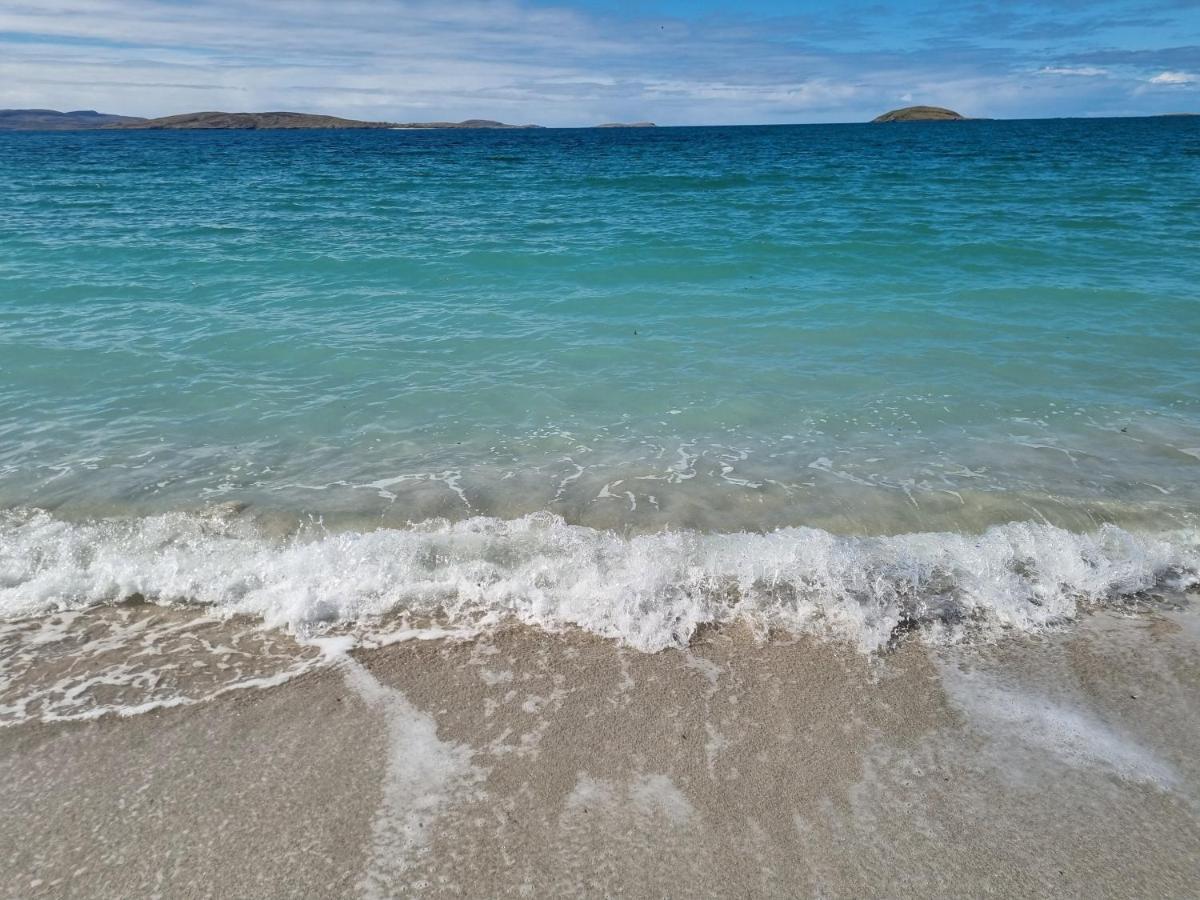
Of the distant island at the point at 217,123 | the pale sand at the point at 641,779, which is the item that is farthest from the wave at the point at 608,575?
the distant island at the point at 217,123

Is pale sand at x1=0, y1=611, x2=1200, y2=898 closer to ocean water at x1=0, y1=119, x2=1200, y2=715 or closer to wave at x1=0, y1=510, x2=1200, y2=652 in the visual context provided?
wave at x1=0, y1=510, x2=1200, y2=652

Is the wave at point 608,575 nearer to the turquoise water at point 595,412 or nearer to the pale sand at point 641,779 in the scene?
the turquoise water at point 595,412

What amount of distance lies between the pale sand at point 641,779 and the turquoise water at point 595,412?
615 mm

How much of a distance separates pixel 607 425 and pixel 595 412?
370 millimetres

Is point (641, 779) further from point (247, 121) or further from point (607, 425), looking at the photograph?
point (247, 121)

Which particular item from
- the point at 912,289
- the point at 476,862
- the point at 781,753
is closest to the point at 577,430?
the point at 781,753

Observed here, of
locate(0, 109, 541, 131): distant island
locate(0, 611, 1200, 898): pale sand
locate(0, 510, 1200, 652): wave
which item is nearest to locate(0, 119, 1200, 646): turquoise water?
locate(0, 510, 1200, 652): wave

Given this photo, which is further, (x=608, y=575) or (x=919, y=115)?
(x=919, y=115)

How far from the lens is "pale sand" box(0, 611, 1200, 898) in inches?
113

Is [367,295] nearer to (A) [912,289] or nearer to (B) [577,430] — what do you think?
(B) [577,430]

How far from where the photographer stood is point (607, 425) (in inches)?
297

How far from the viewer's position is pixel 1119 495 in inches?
237

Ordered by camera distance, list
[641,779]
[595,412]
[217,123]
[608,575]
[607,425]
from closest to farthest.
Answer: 1. [641,779]
2. [608,575]
3. [607,425]
4. [595,412]
5. [217,123]

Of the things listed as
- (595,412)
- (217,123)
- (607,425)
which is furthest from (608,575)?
(217,123)
